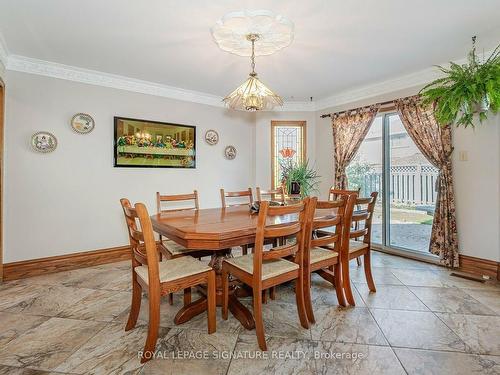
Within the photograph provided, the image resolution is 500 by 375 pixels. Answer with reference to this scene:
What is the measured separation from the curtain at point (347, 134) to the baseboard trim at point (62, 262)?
3451mm

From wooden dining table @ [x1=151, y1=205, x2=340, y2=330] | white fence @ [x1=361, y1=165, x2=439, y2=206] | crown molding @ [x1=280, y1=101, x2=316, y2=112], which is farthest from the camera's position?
crown molding @ [x1=280, y1=101, x2=316, y2=112]

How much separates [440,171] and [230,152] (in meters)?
3.01

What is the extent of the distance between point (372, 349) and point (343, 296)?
1.78ft

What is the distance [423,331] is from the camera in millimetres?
1921

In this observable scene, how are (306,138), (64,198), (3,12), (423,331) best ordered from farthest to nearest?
(306,138) → (64,198) → (3,12) → (423,331)

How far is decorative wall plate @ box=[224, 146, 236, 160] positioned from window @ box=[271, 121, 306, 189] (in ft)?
2.33

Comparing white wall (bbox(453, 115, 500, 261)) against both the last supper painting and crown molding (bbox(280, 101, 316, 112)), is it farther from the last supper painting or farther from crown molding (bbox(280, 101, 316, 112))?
the last supper painting

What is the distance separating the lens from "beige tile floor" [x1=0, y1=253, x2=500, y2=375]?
1585mm

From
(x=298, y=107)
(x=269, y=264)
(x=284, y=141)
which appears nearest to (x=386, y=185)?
(x=284, y=141)

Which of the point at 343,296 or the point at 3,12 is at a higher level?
the point at 3,12

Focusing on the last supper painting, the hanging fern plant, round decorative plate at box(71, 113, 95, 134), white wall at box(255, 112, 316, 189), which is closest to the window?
white wall at box(255, 112, 316, 189)

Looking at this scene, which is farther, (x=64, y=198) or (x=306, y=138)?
(x=306, y=138)

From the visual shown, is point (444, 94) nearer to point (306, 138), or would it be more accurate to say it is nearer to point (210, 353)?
point (306, 138)

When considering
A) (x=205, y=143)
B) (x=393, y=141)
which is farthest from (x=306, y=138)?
(x=205, y=143)
